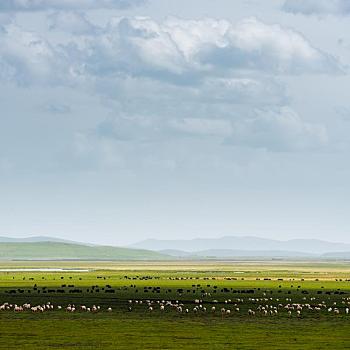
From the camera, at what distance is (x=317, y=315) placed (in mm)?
55094

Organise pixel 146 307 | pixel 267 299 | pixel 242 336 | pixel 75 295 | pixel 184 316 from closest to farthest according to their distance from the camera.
→ pixel 242 336 < pixel 184 316 < pixel 146 307 < pixel 267 299 < pixel 75 295

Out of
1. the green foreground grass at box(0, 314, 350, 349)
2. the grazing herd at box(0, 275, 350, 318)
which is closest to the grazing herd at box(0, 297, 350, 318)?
the grazing herd at box(0, 275, 350, 318)

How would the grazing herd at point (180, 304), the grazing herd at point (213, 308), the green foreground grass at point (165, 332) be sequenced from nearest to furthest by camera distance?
the green foreground grass at point (165, 332), the grazing herd at point (213, 308), the grazing herd at point (180, 304)

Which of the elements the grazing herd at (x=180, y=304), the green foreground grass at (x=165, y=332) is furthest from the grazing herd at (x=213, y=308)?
the green foreground grass at (x=165, y=332)

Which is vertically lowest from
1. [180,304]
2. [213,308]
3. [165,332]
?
[165,332]

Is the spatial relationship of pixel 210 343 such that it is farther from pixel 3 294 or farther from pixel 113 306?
pixel 3 294

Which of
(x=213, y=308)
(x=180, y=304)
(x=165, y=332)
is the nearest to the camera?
(x=165, y=332)

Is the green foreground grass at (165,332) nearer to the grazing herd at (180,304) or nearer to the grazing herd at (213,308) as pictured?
the grazing herd at (213,308)

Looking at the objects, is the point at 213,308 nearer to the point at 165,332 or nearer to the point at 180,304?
the point at 180,304

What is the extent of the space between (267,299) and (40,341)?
33492 mm

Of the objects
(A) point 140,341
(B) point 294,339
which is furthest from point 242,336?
(A) point 140,341

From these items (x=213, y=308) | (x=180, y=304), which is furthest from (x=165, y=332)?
(x=180, y=304)

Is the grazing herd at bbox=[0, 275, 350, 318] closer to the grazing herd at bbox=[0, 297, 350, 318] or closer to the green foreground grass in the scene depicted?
the grazing herd at bbox=[0, 297, 350, 318]

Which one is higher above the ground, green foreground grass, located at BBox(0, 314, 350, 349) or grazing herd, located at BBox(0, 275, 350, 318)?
grazing herd, located at BBox(0, 275, 350, 318)
